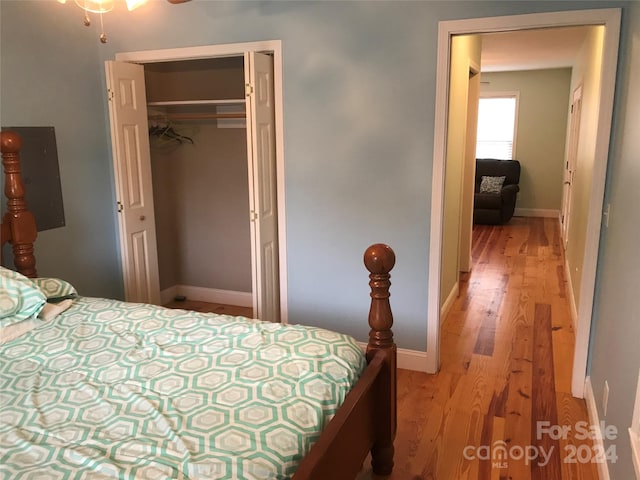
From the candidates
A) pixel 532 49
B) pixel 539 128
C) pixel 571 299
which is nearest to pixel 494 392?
pixel 571 299

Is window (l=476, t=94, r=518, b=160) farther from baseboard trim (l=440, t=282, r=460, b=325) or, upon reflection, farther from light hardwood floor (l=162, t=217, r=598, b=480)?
baseboard trim (l=440, t=282, r=460, b=325)

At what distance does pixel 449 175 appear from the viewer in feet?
13.7

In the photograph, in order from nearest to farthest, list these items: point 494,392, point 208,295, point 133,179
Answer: point 494,392
point 133,179
point 208,295

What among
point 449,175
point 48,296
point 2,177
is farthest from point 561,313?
point 2,177

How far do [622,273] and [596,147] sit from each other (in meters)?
0.87

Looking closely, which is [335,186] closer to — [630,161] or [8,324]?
[630,161]

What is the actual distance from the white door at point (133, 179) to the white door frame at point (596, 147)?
211 centimetres

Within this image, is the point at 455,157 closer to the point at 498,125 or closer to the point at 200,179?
the point at 200,179

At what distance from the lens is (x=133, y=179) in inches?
151

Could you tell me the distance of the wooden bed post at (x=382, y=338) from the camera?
212cm

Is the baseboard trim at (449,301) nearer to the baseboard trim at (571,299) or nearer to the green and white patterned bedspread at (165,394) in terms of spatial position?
the baseboard trim at (571,299)

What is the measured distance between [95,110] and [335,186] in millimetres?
1868

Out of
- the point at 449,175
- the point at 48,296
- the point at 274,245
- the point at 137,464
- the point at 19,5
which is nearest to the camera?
the point at 137,464

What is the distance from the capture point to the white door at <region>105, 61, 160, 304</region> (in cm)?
364
